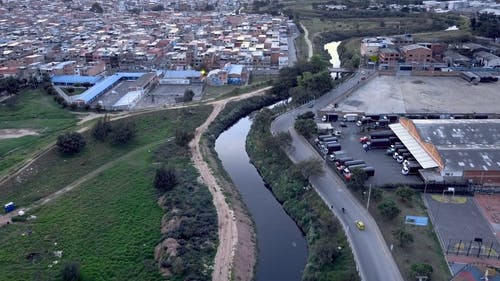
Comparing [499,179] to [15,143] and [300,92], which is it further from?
[15,143]

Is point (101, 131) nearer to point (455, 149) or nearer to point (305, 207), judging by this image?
point (305, 207)

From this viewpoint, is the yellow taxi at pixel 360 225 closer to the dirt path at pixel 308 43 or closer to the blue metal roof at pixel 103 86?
the blue metal roof at pixel 103 86

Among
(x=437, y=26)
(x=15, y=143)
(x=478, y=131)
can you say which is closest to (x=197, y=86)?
(x=15, y=143)

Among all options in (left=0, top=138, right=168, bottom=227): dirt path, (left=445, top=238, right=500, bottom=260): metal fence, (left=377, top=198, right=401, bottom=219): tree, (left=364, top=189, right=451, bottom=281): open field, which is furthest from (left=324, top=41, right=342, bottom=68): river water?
(left=445, top=238, right=500, bottom=260): metal fence

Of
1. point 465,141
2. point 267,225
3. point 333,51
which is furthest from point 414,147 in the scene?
point 333,51

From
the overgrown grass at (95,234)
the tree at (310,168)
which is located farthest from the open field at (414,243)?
the overgrown grass at (95,234)

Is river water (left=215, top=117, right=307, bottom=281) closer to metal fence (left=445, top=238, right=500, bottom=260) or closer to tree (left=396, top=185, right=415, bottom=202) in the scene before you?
tree (left=396, top=185, right=415, bottom=202)

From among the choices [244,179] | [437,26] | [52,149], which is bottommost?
[244,179]
